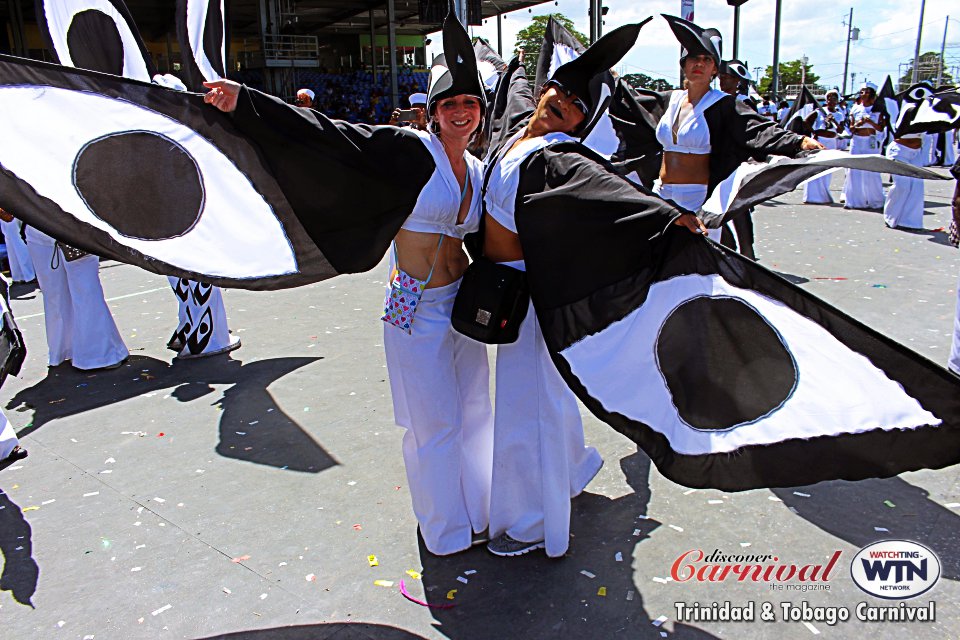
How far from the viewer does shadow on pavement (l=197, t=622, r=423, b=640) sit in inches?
103

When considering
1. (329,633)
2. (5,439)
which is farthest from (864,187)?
(5,439)

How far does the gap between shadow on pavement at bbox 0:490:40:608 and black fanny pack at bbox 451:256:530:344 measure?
1.96 metres

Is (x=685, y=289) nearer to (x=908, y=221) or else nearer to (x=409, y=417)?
(x=409, y=417)

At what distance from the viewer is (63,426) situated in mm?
4645

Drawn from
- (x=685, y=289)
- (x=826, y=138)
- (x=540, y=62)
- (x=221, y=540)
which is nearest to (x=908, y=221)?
(x=826, y=138)

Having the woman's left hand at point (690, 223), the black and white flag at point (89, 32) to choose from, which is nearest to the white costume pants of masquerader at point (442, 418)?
the woman's left hand at point (690, 223)

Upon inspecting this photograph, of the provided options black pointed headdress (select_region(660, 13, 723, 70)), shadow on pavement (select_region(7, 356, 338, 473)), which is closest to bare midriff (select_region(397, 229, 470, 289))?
shadow on pavement (select_region(7, 356, 338, 473))

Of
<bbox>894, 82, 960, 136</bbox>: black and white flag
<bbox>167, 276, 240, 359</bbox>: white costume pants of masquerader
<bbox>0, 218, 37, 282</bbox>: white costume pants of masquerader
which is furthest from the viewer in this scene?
<bbox>0, 218, 37, 282</bbox>: white costume pants of masquerader

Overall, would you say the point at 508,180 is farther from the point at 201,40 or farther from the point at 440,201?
the point at 201,40

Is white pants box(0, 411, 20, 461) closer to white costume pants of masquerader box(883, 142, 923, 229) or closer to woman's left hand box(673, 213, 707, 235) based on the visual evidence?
woman's left hand box(673, 213, 707, 235)

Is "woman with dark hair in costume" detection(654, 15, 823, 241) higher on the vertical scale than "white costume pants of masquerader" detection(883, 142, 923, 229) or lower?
higher

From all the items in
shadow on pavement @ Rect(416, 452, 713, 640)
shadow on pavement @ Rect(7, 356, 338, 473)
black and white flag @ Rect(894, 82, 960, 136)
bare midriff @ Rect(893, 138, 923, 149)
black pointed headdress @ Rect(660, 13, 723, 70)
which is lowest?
shadow on pavement @ Rect(7, 356, 338, 473)

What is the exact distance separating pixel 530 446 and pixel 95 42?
4025 mm

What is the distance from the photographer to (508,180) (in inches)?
110
